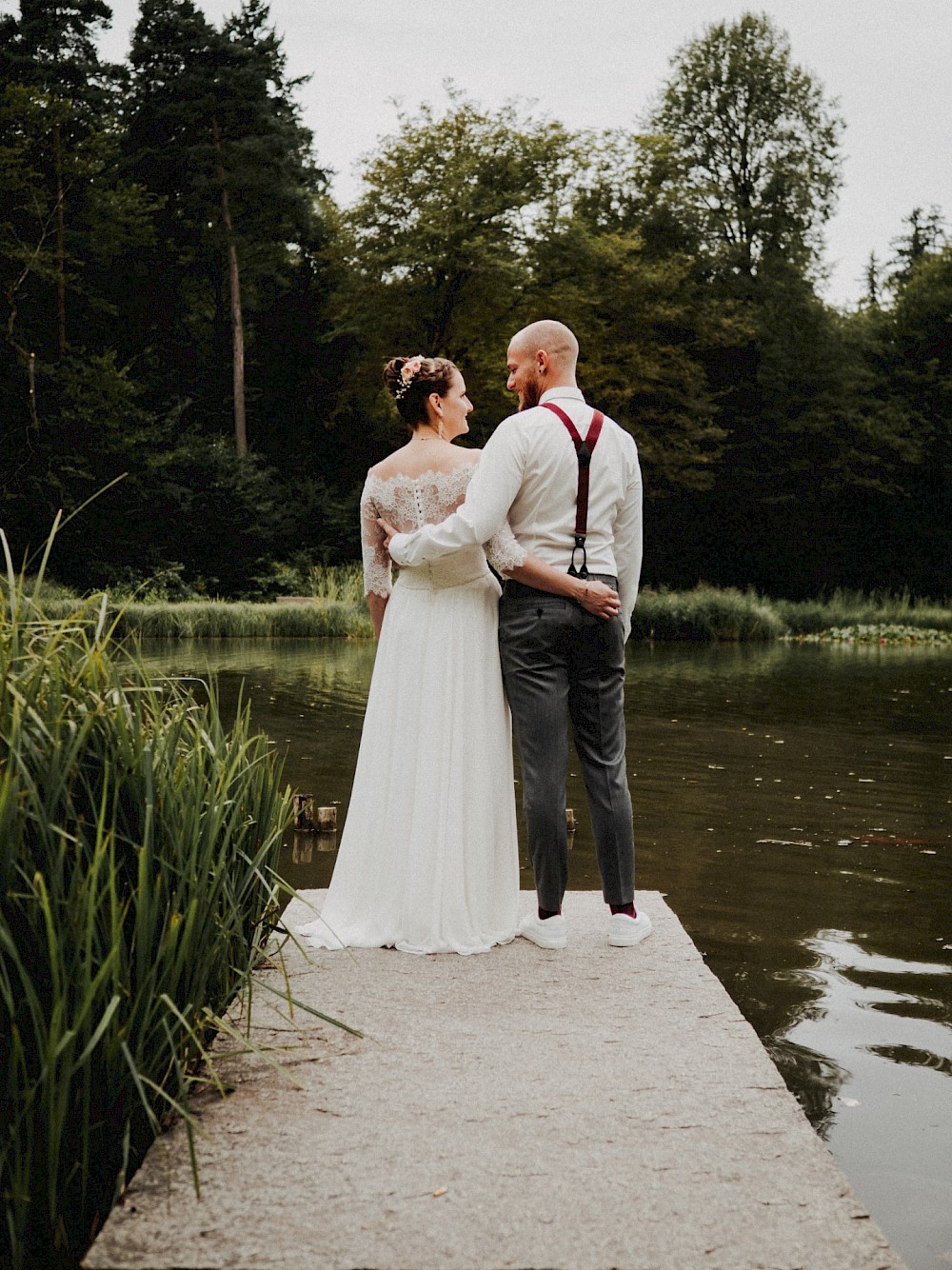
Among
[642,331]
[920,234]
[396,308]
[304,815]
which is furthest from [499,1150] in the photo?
[920,234]

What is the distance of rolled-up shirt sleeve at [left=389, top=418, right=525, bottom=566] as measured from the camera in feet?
12.4

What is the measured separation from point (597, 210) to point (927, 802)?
91.5 feet

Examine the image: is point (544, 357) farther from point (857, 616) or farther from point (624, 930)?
point (857, 616)

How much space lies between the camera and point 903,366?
36062 millimetres

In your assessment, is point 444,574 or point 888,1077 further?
point 444,574

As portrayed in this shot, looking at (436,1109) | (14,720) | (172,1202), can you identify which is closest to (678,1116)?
(436,1109)

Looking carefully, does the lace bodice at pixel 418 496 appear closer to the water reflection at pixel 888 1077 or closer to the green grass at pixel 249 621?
the water reflection at pixel 888 1077

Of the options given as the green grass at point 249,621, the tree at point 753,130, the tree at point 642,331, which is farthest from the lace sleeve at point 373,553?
the tree at point 753,130

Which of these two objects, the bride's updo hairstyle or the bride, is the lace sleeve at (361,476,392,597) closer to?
the bride

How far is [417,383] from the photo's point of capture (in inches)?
159

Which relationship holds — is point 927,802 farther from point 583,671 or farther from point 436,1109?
point 436,1109

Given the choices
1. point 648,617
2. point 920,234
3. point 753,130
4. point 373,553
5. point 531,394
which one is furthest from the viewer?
point 920,234

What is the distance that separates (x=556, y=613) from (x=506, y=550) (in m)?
0.24

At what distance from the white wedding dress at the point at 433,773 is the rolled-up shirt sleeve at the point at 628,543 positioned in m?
0.40
